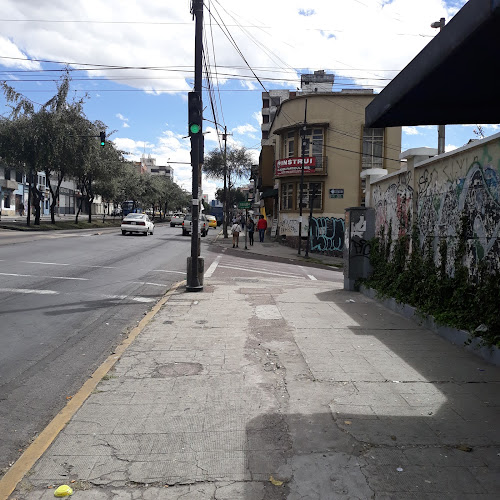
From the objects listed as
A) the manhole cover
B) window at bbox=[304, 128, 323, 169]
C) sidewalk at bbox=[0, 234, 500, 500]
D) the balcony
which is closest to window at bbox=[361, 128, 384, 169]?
the balcony

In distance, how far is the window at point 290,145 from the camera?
3344 centimetres

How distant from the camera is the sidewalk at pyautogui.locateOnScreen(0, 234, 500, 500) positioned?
3.17 metres

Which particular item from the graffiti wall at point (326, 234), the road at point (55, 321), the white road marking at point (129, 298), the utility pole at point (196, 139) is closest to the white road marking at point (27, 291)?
the road at point (55, 321)

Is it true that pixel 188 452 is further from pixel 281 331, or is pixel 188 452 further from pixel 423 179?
pixel 423 179

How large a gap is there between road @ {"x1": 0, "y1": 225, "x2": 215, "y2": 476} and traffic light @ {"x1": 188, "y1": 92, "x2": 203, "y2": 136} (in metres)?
3.83

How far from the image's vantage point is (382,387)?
4.97m

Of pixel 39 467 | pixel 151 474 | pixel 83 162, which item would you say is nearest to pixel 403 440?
pixel 151 474

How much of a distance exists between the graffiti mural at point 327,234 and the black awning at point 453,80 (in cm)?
2362

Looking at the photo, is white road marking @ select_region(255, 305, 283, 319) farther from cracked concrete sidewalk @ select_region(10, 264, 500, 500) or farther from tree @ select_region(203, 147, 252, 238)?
tree @ select_region(203, 147, 252, 238)

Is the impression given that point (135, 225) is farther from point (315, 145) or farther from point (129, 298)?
point (129, 298)

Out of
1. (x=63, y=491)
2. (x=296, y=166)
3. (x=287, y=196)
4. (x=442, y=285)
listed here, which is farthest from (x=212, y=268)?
(x=287, y=196)

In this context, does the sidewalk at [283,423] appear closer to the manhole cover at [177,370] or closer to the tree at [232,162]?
the manhole cover at [177,370]

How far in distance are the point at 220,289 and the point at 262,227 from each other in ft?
74.9

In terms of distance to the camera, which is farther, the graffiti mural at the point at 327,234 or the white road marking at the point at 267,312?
the graffiti mural at the point at 327,234
